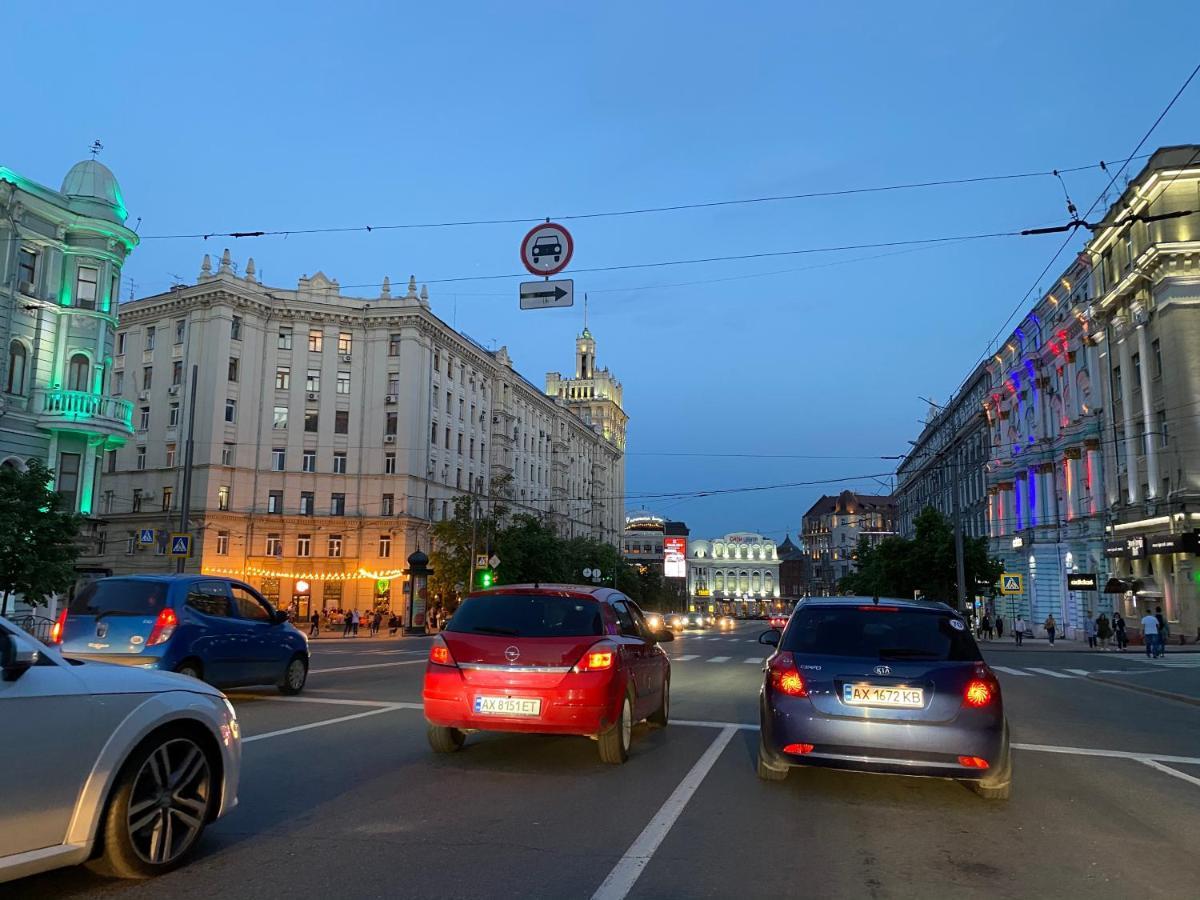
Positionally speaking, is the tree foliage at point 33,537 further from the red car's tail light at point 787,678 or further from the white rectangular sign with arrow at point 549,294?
the red car's tail light at point 787,678

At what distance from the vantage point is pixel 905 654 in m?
7.12

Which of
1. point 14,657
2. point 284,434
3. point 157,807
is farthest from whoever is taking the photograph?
point 284,434

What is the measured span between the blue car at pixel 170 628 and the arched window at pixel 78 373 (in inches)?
1024

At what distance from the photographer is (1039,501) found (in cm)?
5519

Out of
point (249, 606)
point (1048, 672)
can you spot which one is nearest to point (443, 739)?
point (249, 606)

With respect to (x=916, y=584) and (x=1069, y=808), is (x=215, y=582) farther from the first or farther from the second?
(x=916, y=584)

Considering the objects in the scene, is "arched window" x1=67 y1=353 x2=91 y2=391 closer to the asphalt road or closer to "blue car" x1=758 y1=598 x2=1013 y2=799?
the asphalt road

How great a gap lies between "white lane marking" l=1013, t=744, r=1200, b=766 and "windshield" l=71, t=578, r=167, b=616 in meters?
10.3

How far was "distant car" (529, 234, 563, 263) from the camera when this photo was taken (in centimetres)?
1614

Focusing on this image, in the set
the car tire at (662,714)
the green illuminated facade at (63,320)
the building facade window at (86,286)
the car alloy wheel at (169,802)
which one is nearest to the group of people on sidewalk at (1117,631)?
the car tire at (662,714)

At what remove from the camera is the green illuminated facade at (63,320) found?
103 ft

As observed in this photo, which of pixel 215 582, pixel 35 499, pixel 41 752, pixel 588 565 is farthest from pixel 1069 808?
pixel 588 565

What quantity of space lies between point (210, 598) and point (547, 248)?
8.15 metres

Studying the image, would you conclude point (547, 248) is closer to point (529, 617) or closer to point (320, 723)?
point (320, 723)
